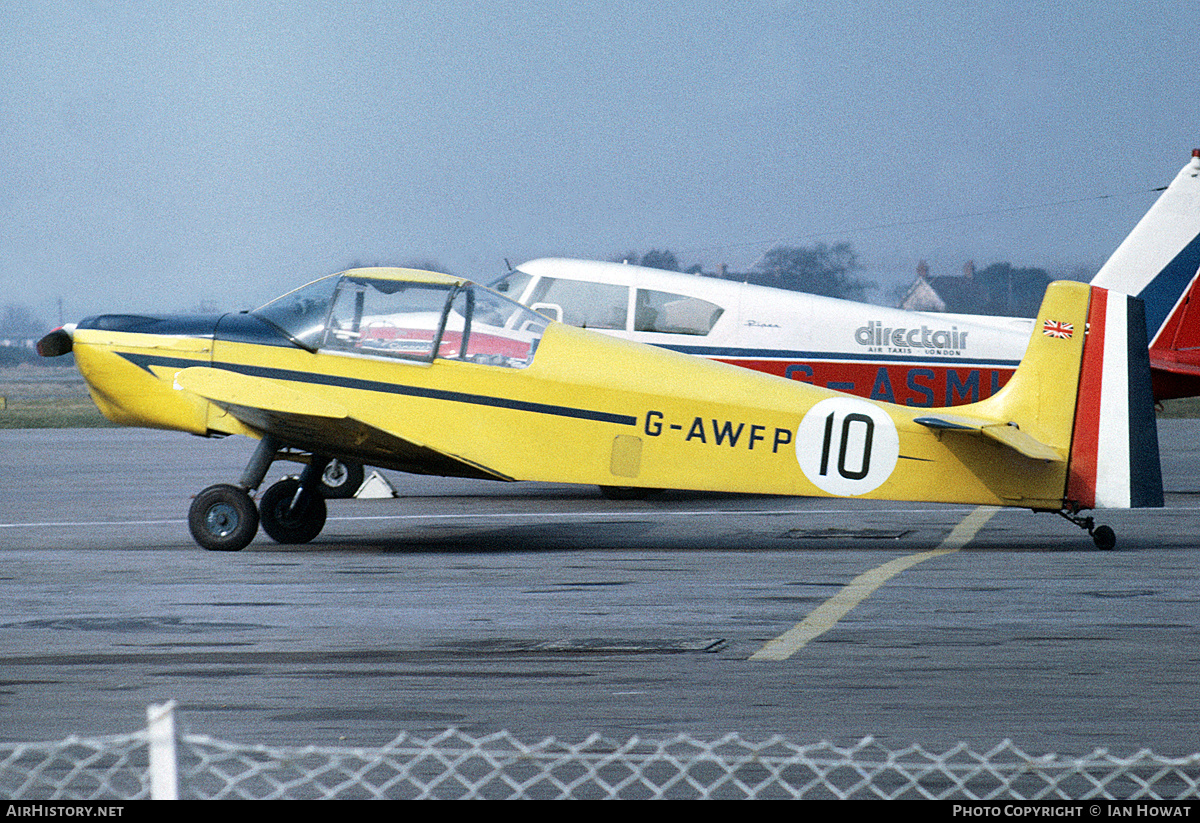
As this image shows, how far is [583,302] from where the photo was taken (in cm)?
1653

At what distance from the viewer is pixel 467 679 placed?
6875 mm

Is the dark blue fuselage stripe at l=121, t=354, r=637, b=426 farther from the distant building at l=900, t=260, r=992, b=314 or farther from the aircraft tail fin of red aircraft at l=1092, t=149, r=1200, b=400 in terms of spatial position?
the distant building at l=900, t=260, r=992, b=314

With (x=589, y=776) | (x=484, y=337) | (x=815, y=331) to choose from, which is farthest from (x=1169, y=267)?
(x=589, y=776)

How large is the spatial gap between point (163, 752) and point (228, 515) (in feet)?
28.8

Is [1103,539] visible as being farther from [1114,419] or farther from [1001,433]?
[1001,433]

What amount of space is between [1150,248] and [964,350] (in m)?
3.52

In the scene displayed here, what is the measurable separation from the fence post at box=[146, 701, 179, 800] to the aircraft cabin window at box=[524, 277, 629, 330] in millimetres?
13362

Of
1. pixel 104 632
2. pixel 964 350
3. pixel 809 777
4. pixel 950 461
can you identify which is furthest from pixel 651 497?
pixel 809 777

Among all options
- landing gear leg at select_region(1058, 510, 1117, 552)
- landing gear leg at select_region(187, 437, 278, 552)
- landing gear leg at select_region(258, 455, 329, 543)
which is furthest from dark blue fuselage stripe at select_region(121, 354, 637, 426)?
landing gear leg at select_region(1058, 510, 1117, 552)

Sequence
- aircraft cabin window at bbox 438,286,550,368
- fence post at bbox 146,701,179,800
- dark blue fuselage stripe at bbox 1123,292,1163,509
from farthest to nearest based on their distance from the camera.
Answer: aircraft cabin window at bbox 438,286,550,368, dark blue fuselage stripe at bbox 1123,292,1163,509, fence post at bbox 146,701,179,800

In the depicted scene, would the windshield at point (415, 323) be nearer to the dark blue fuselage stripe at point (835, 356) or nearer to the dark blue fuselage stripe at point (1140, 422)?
the dark blue fuselage stripe at point (835, 356)

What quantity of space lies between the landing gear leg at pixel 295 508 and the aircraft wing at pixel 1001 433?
548 cm

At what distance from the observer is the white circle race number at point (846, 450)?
448 inches

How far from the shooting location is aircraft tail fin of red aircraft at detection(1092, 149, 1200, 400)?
17.1 metres
